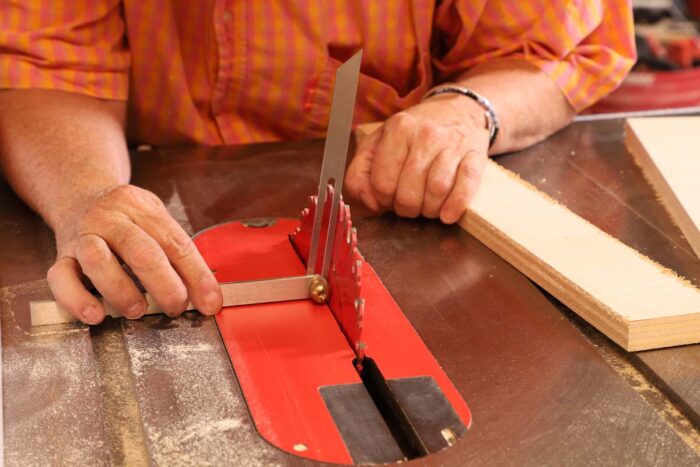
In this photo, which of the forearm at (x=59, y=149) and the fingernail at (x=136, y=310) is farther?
the forearm at (x=59, y=149)

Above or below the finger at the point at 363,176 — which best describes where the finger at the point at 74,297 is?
above

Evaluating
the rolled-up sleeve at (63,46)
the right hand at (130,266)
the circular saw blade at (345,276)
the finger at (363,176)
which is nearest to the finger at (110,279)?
the right hand at (130,266)

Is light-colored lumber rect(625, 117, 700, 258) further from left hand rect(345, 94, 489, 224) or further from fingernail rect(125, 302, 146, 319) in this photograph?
fingernail rect(125, 302, 146, 319)

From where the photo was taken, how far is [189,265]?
124 centimetres

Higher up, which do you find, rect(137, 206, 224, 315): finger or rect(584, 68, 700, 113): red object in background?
rect(137, 206, 224, 315): finger

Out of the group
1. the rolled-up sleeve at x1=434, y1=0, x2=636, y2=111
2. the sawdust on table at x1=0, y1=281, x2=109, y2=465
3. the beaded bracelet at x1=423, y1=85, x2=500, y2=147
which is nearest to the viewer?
the sawdust on table at x1=0, y1=281, x2=109, y2=465

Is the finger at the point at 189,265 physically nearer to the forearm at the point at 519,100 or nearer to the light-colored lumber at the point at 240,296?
the light-colored lumber at the point at 240,296

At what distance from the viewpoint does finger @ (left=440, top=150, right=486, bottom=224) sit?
4.95ft

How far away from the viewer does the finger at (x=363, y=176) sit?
1575 mm

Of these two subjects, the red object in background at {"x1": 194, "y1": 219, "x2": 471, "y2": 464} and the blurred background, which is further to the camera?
the blurred background

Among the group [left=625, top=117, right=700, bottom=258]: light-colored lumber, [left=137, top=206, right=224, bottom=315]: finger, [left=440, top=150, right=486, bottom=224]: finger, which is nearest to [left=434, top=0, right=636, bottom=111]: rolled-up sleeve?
[left=625, top=117, right=700, bottom=258]: light-colored lumber

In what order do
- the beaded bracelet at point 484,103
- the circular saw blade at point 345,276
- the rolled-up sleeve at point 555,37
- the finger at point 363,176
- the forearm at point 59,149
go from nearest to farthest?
the circular saw blade at point 345,276 → the forearm at point 59,149 → the finger at point 363,176 → the beaded bracelet at point 484,103 → the rolled-up sleeve at point 555,37

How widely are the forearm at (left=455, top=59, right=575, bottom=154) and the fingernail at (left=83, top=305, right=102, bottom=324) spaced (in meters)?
0.88

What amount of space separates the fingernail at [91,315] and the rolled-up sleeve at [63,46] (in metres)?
0.67
